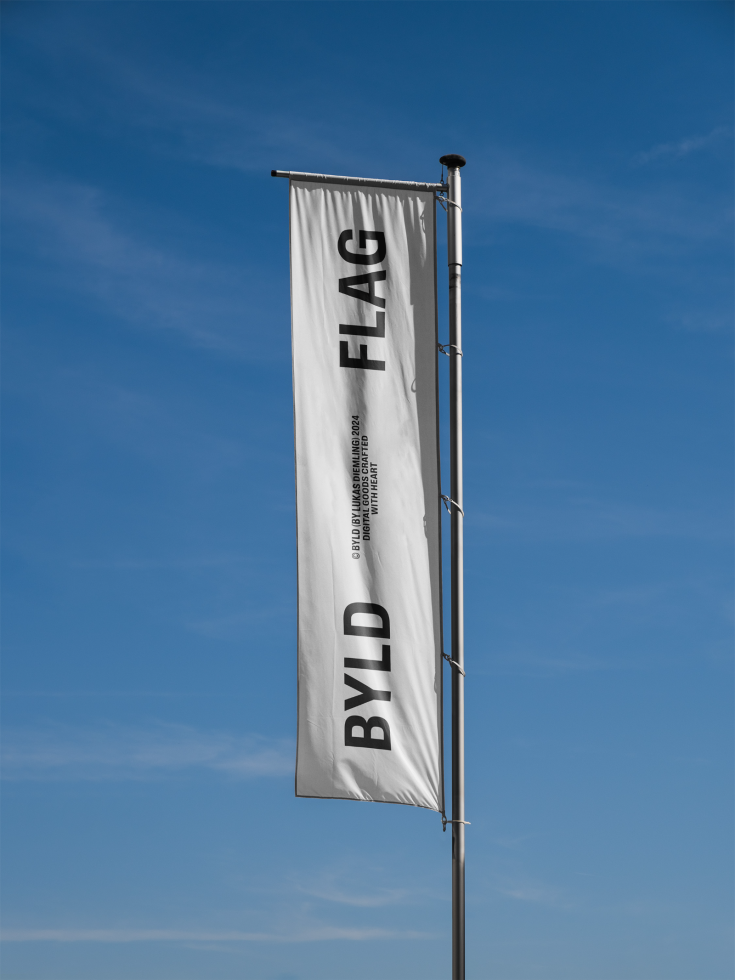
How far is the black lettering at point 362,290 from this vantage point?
46.1 ft

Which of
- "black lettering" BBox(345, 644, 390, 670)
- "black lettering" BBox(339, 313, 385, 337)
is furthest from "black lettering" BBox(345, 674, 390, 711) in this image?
"black lettering" BBox(339, 313, 385, 337)

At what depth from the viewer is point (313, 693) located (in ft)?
42.6

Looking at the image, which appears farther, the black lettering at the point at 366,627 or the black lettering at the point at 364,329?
the black lettering at the point at 364,329

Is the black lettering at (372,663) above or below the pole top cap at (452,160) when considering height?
below

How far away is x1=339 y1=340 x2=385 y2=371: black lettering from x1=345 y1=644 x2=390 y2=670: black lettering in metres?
3.25

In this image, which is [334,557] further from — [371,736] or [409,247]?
[409,247]

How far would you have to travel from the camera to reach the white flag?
13.0m

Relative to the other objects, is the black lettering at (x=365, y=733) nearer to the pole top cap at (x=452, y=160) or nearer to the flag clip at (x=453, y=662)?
the flag clip at (x=453, y=662)

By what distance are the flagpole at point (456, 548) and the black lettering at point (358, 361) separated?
3.37 feet

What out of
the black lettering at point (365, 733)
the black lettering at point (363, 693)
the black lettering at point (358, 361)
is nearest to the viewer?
the black lettering at point (365, 733)

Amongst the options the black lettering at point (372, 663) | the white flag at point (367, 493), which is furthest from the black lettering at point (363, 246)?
the black lettering at point (372, 663)

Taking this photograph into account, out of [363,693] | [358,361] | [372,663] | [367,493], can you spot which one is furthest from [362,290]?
[363,693]

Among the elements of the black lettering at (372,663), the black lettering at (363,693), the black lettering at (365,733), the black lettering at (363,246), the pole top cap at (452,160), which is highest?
the pole top cap at (452,160)

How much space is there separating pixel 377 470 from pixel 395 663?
2213 millimetres
